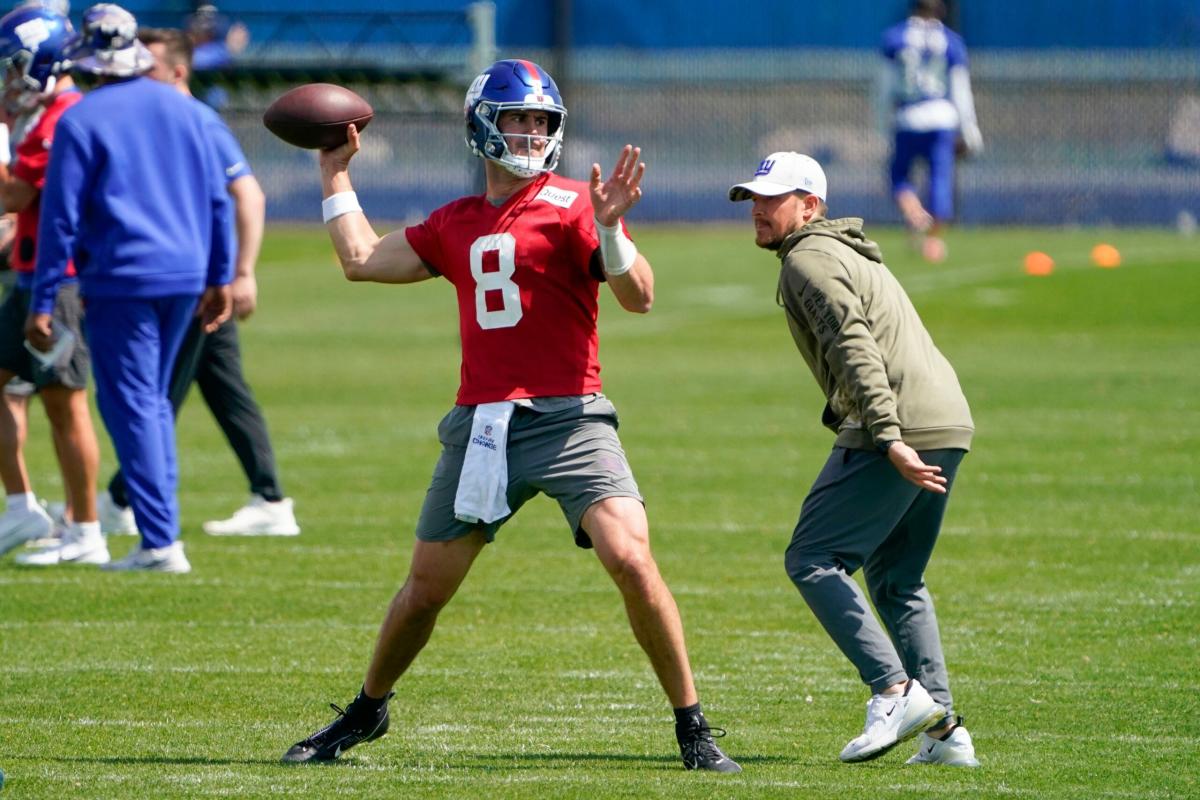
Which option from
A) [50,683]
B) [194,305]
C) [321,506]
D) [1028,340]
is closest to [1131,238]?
[1028,340]

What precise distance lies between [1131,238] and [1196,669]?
2126cm

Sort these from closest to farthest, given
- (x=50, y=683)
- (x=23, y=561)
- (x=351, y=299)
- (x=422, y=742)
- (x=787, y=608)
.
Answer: (x=422, y=742)
(x=50, y=683)
(x=787, y=608)
(x=23, y=561)
(x=351, y=299)

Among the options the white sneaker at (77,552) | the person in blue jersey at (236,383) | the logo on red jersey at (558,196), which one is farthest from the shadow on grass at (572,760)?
the person in blue jersey at (236,383)

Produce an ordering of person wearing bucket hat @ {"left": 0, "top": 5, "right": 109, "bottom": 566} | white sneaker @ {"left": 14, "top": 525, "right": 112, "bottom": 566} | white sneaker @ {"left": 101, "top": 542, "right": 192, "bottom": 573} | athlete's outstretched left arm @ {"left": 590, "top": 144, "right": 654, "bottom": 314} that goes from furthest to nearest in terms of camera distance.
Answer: white sneaker @ {"left": 14, "top": 525, "right": 112, "bottom": 566}
person wearing bucket hat @ {"left": 0, "top": 5, "right": 109, "bottom": 566}
white sneaker @ {"left": 101, "top": 542, "right": 192, "bottom": 573}
athlete's outstretched left arm @ {"left": 590, "top": 144, "right": 654, "bottom": 314}

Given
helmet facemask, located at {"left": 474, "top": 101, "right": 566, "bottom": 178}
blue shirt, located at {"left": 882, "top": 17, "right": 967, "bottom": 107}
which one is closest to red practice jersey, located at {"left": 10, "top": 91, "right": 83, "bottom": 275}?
helmet facemask, located at {"left": 474, "top": 101, "right": 566, "bottom": 178}

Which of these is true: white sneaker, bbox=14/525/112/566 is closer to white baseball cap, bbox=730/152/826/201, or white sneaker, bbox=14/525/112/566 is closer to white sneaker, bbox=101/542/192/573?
white sneaker, bbox=101/542/192/573

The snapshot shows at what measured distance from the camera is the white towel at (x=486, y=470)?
584 centimetres

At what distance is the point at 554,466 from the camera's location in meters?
5.89

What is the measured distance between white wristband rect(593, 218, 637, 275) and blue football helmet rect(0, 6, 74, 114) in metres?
4.07

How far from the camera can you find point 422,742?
6312 mm

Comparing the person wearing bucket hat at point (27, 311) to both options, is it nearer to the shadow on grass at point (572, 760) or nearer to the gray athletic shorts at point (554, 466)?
the gray athletic shorts at point (554, 466)

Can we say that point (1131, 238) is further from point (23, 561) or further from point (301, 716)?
point (301, 716)

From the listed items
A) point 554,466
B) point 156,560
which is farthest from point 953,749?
point 156,560

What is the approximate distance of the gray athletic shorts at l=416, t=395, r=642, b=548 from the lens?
231 inches
